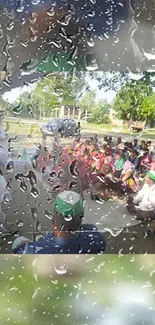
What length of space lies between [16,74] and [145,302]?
105cm

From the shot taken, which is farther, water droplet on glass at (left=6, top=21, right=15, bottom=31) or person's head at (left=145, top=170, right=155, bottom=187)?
person's head at (left=145, top=170, right=155, bottom=187)

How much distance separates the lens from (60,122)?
1727mm

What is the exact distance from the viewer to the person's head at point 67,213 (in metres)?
1.73

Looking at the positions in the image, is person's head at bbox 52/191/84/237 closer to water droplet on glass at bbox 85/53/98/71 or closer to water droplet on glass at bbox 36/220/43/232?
water droplet on glass at bbox 36/220/43/232

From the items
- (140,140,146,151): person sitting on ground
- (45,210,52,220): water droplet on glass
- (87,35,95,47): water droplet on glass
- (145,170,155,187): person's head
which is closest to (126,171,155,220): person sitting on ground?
(145,170,155,187): person's head

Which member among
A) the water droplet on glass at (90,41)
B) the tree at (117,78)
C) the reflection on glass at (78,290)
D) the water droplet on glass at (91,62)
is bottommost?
the reflection on glass at (78,290)

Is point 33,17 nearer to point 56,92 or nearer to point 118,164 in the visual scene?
point 56,92

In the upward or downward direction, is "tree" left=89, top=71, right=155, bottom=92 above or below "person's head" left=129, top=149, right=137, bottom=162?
above

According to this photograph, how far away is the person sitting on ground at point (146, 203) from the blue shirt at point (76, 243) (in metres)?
0.17

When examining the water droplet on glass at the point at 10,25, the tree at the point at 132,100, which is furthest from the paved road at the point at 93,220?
the water droplet on glass at the point at 10,25

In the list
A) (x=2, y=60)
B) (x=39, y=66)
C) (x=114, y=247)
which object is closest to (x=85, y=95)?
(x=39, y=66)

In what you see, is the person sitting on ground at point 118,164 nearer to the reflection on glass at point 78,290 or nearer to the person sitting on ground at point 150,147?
the person sitting on ground at point 150,147

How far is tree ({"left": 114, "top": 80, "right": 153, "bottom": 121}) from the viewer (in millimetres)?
1739

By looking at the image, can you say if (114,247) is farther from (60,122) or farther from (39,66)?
(39,66)
